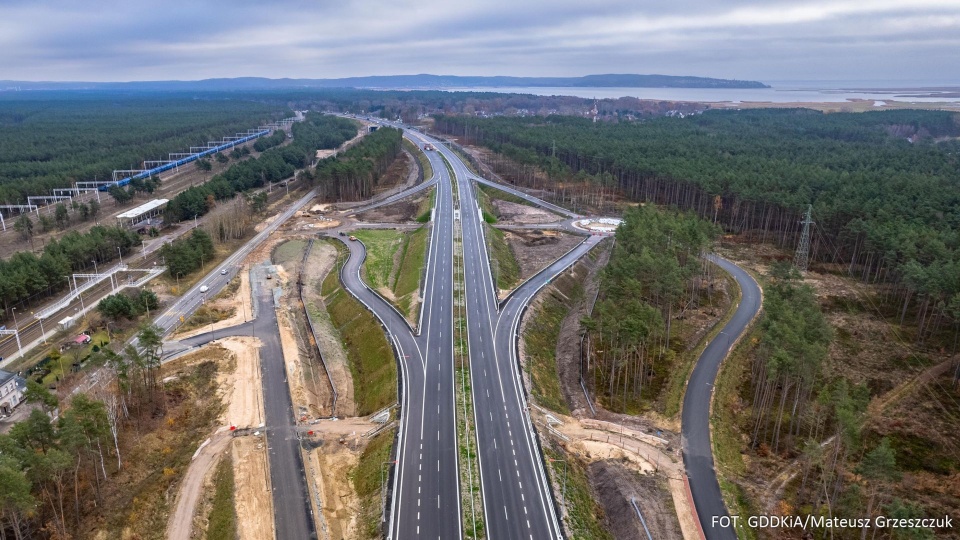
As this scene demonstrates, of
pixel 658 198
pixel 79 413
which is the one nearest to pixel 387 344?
pixel 79 413

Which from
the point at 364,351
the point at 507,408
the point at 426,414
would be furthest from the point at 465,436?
the point at 364,351

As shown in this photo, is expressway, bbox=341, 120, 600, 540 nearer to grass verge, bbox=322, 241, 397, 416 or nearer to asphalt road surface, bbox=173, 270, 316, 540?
grass verge, bbox=322, 241, 397, 416

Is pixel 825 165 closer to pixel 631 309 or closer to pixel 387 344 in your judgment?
pixel 631 309

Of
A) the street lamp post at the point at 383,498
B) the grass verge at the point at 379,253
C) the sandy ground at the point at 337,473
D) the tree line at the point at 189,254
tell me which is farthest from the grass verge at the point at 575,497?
the tree line at the point at 189,254

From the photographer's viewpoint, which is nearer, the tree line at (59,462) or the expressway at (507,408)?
the tree line at (59,462)

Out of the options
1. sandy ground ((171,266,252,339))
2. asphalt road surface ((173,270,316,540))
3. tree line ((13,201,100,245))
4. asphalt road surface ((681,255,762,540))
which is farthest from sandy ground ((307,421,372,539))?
tree line ((13,201,100,245))

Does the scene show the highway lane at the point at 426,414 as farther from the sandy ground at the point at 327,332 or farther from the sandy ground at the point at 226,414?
the sandy ground at the point at 226,414
